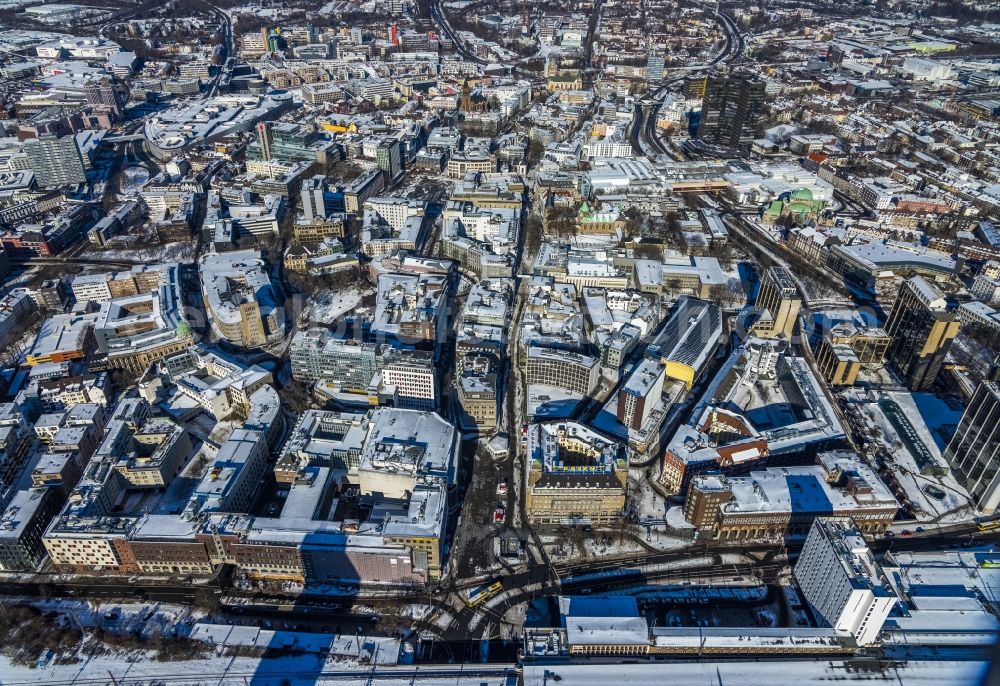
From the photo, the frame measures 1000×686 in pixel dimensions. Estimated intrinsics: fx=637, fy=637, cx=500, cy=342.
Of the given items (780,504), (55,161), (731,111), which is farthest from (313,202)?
(731,111)

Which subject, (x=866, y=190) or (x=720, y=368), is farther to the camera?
(x=866, y=190)

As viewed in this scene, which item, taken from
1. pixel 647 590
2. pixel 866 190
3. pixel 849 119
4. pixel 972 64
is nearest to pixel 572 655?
pixel 647 590

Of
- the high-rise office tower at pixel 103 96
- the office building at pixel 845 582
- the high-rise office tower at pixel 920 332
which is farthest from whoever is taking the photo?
the high-rise office tower at pixel 103 96

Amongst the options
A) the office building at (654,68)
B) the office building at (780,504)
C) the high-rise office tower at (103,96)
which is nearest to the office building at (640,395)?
the office building at (780,504)

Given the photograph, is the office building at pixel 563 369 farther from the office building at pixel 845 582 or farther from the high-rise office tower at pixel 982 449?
the high-rise office tower at pixel 982 449

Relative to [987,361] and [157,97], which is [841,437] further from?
[157,97]
